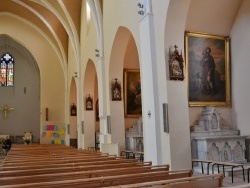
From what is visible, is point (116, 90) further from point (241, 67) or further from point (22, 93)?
point (22, 93)

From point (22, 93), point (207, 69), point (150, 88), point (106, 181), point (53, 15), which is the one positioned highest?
point (53, 15)

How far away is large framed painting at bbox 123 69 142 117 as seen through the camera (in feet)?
36.2

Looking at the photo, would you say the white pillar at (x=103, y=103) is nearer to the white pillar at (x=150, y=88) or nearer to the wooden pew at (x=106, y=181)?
the white pillar at (x=150, y=88)

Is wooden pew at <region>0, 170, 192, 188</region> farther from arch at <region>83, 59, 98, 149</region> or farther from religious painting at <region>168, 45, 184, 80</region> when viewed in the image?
arch at <region>83, 59, 98, 149</region>

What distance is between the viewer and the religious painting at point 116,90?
10.5m

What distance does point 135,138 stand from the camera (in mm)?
10242

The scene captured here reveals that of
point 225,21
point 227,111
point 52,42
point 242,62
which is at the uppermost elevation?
point 52,42

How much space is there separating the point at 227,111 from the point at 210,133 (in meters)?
1.01

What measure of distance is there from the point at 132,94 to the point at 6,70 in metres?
15.0

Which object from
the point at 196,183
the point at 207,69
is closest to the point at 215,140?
the point at 207,69

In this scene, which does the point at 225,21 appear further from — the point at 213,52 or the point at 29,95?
the point at 29,95

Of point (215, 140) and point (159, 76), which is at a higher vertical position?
point (159, 76)

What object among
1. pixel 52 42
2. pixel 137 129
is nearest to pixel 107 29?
pixel 137 129

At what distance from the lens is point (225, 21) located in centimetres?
792
